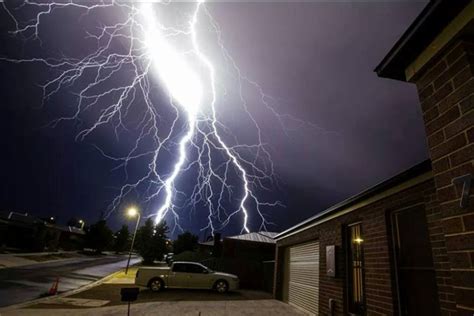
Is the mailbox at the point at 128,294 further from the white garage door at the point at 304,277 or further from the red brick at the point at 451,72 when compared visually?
the red brick at the point at 451,72

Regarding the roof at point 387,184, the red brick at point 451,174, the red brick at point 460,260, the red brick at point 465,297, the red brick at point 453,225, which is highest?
the roof at point 387,184

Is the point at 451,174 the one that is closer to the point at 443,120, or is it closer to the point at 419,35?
the point at 443,120

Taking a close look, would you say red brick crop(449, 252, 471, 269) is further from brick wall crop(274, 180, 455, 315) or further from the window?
the window

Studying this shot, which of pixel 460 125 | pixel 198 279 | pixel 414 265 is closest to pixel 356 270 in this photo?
pixel 414 265

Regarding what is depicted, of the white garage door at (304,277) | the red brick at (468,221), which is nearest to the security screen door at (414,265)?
the red brick at (468,221)

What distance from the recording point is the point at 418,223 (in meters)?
4.89

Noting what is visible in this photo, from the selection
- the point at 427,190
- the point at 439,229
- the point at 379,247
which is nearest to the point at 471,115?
the point at 439,229

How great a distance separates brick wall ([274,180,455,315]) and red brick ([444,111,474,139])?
278cm

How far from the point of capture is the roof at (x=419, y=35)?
1.90 m

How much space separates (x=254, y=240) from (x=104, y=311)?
63.2 feet

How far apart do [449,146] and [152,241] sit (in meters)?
36.0

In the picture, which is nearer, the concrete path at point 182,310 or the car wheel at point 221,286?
the concrete path at point 182,310

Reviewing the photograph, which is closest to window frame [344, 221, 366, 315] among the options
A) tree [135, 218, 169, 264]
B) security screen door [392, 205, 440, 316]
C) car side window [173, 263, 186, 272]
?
security screen door [392, 205, 440, 316]

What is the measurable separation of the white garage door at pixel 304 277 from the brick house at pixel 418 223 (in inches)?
1.4
